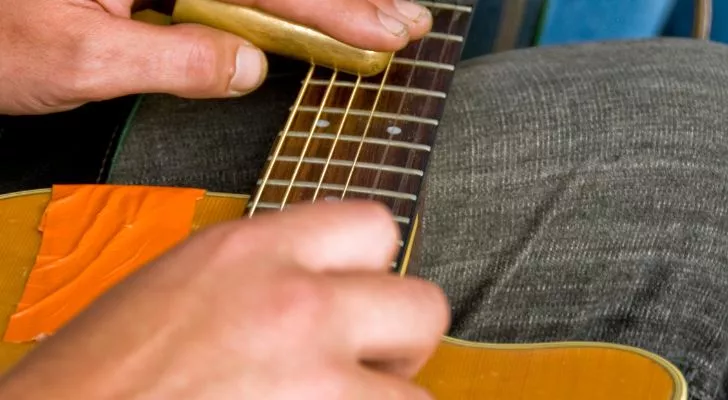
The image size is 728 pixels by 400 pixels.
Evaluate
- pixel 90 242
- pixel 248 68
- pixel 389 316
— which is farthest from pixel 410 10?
pixel 389 316

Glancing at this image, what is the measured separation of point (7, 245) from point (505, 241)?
372 millimetres

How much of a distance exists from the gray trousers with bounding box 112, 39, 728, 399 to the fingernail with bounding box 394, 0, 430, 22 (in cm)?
10

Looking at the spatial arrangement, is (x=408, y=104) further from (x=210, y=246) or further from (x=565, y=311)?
(x=210, y=246)

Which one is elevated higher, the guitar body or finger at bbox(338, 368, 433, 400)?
finger at bbox(338, 368, 433, 400)

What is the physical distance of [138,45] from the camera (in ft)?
2.13

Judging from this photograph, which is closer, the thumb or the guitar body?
the guitar body

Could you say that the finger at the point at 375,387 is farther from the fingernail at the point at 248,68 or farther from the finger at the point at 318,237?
the fingernail at the point at 248,68

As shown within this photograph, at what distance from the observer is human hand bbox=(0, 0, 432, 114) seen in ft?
2.13

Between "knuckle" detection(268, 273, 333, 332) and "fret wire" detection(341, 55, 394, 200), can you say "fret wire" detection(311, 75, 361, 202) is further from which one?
"knuckle" detection(268, 273, 333, 332)

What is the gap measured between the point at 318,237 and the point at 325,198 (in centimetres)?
27

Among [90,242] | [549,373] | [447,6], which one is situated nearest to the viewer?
[549,373]

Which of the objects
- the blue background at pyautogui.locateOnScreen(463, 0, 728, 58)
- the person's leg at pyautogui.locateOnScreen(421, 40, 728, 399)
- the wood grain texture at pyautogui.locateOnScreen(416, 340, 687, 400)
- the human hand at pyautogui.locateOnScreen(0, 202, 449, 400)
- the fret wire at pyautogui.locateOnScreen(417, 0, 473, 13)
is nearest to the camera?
the human hand at pyautogui.locateOnScreen(0, 202, 449, 400)

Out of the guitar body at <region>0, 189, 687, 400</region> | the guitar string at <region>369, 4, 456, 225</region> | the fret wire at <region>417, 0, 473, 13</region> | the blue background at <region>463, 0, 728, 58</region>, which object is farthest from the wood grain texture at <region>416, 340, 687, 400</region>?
the blue background at <region>463, 0, 728, 58</region>

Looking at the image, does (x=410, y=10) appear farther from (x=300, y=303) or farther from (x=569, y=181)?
(x=300, y=303)
